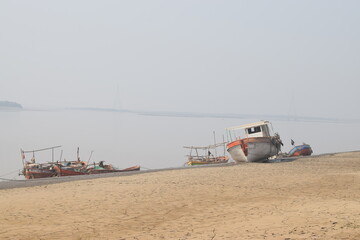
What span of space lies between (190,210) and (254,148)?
2177 cm

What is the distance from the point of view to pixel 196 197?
54.7 ft

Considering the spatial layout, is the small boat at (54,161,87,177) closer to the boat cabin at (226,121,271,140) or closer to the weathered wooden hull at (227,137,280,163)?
the weathered wooden hull at (227,137,280,163)

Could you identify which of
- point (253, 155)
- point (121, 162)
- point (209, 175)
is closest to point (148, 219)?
point (209, 175)

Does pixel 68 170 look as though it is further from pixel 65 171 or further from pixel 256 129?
pixel 256 129

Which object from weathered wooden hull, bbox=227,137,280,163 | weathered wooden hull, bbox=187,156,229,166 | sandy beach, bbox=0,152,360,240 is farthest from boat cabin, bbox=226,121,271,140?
sandy beach, bbox=0,152,360,240

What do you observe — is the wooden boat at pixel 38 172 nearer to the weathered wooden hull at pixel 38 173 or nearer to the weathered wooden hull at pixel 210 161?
the weathered wooden hull at pixel 38 173

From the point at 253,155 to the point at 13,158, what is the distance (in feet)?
117

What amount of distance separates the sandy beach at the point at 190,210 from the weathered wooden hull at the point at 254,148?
14.0m

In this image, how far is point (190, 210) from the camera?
14.3 meters

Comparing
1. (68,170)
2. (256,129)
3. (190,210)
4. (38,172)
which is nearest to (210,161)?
(256,129)

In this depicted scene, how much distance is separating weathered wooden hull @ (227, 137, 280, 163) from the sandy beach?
1396 centimetres

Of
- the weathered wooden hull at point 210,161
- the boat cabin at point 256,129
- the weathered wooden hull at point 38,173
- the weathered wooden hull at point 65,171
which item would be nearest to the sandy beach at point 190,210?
the weathered wooden hull at point 65,171

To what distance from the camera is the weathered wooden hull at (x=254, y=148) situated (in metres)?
35.2

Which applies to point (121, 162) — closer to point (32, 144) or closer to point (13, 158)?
point (13, 158)
